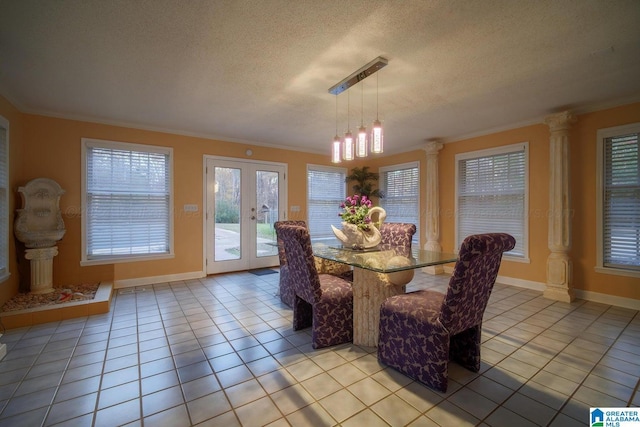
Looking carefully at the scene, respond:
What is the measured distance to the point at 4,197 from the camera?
3.06 m

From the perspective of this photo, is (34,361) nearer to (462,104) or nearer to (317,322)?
(317,322)

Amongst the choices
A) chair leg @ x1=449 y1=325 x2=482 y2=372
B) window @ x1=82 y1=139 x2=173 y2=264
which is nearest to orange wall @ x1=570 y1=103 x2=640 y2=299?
chair leg @ x1=449 y1=325 x2=482 y2=372

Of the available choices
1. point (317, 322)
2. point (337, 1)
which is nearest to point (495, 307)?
point (317, 322)

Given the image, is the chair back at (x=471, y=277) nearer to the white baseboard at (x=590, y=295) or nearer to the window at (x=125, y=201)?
the white baseboard at (x=590, y=295)

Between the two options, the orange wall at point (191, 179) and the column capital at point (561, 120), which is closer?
the orange wall at point (191, 179)

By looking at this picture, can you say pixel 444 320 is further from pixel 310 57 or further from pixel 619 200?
pixel 619 200

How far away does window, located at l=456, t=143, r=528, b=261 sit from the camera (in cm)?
418

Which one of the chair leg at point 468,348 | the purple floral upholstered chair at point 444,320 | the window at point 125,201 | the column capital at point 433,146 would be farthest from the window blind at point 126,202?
the column capital at point 433,146

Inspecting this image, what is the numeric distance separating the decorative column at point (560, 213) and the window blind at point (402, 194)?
7.40ft

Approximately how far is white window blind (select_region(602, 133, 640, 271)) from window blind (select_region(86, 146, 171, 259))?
20.2 feet

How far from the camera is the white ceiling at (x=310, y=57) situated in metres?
1.80

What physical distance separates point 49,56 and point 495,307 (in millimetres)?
5160

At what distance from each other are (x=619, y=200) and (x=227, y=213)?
5615 mm

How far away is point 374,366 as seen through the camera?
207 centimetres
